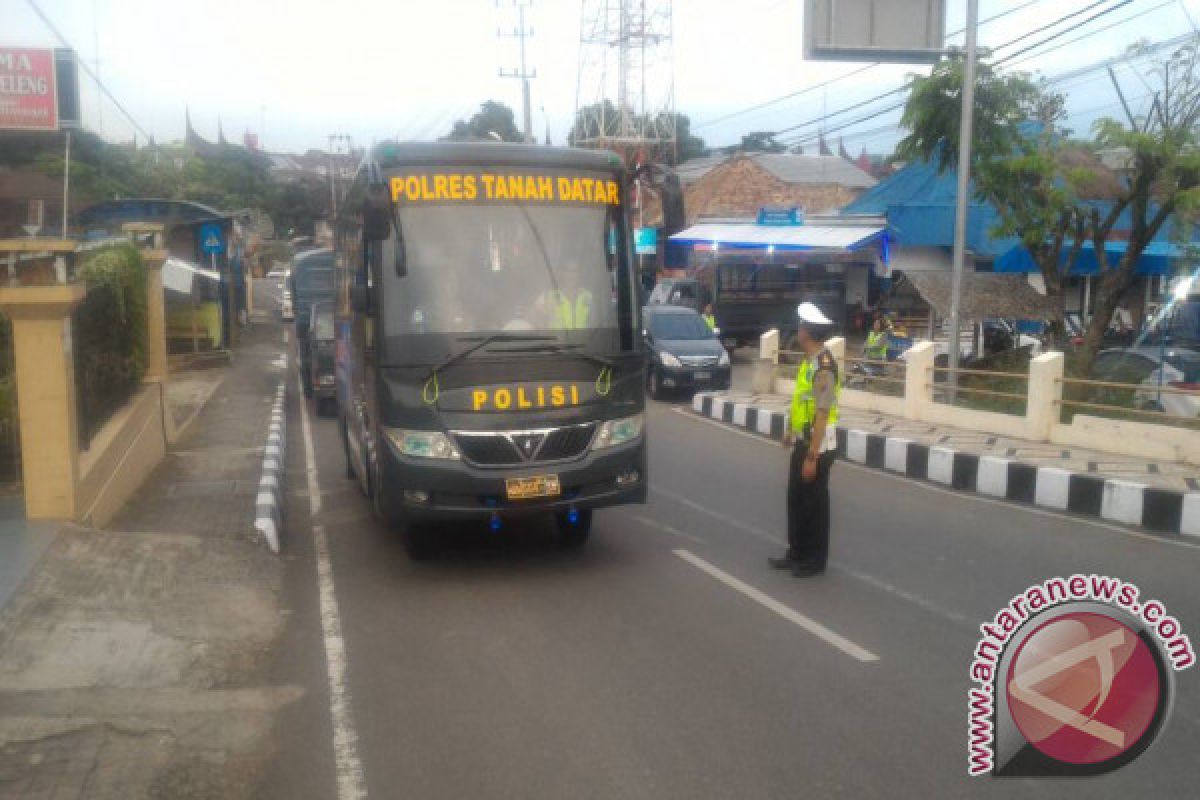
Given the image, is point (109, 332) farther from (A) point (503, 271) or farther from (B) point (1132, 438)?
(B) point (1132, 438)

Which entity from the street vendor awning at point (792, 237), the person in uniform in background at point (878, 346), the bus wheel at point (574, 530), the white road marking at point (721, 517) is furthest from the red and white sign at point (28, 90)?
the bus wheel at point (574, 530)

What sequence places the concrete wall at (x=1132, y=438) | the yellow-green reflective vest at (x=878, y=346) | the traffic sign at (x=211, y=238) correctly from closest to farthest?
the concrete wall at (x=1132, y=438) → the yellow-green reflective vest at (x=878, y=346) → the traffic sign at (x=211, y=238)

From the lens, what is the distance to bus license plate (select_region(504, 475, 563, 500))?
24.6 ft

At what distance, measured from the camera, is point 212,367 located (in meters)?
26.0

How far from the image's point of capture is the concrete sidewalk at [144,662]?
15.8 feet

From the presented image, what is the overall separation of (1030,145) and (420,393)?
12.2 m

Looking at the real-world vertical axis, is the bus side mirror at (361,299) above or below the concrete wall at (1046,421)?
above

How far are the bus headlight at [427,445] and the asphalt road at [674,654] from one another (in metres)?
0.96

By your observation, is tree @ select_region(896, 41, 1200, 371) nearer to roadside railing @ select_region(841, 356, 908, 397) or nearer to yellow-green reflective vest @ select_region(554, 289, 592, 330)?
roadside railing @ select_region(841, 356, 908, 397)

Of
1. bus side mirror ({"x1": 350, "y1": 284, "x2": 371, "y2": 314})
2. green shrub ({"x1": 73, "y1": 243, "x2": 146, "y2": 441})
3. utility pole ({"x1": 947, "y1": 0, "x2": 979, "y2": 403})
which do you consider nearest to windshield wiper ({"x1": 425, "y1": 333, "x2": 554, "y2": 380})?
bus side mirror ({"x1": 350, "y1": 284, "x2": 371, "y2": 314})

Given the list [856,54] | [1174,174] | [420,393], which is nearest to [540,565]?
[420,393]

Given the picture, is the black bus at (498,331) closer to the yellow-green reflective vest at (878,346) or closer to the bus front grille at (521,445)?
the bus front grille at (521,445)

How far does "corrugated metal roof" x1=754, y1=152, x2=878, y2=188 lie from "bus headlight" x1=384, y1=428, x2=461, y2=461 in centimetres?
3862

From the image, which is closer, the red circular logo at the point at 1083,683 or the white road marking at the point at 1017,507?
the red circular logo at the point at 1083,683
